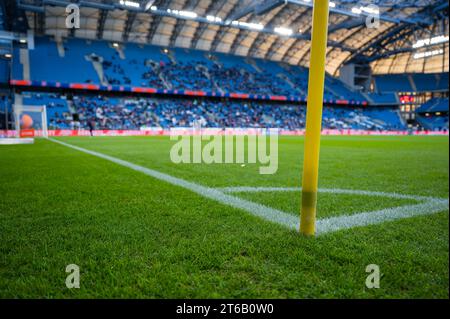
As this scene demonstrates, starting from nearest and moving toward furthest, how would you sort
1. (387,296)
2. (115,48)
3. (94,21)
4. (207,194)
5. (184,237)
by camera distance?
1. (387,296)
2. (184,237)
3. (207,194)
4. (94,21)
5. (115,48)

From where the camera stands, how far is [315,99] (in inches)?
88.5

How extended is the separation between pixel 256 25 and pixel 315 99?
36.6 m

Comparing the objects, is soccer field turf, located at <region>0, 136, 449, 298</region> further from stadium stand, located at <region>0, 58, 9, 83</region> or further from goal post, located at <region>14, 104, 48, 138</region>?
stadium stand, located at <region>0, 58, 9, 83</region>

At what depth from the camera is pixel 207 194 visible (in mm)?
4090

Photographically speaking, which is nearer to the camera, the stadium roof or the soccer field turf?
the soccer field turf

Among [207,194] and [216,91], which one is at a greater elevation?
[216,91]

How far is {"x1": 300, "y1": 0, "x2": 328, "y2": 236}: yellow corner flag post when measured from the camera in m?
2.22

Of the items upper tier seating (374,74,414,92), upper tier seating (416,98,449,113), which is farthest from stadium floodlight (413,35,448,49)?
upper tier seating (374,74,414,92)

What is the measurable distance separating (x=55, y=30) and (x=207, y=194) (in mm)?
41881

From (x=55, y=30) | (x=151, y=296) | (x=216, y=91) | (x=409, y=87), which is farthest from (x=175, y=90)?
(x=409, y=87)

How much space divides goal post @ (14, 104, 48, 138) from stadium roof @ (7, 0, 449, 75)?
7.12m

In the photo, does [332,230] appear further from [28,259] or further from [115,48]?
[115,48]

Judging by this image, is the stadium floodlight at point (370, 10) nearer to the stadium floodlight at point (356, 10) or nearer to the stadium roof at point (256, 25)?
the stadium roof at point (256, 25)

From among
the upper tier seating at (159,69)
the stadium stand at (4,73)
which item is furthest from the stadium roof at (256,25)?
the stadium stand at (4,73)
